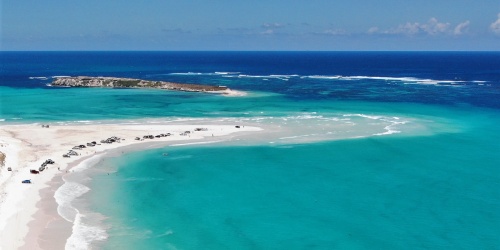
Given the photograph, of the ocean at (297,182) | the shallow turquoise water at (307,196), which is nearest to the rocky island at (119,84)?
the ocean at (297,182)

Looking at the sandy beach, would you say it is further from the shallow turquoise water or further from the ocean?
the shallow turquoise water

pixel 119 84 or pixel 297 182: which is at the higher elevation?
pixel 119 84

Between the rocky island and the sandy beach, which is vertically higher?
the rocky island

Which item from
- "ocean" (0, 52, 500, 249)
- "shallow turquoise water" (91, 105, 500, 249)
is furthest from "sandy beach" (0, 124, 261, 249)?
"shallow turquoise water" (91, 105, 500, 249)

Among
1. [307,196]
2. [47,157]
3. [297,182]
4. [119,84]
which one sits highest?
[119,84]

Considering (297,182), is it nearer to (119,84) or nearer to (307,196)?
(307,196)

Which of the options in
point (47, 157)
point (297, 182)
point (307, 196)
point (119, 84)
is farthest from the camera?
point (119, 84)

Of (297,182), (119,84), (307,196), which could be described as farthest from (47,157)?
(119,84)

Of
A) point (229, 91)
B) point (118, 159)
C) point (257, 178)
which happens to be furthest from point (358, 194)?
point (229, 91)

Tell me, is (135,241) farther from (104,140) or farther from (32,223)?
(104,140)
